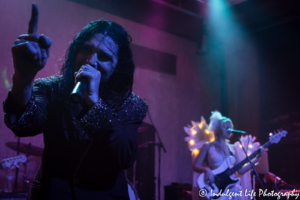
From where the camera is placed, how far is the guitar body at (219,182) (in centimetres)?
407

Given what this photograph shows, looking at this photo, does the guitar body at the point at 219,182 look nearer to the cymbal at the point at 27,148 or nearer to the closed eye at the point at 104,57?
the cymbal at the point at 27,148

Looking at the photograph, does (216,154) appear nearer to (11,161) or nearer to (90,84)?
(11,161)

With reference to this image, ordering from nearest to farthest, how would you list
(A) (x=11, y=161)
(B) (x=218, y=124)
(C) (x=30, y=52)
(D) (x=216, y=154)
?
(C) (x=30, y=52), (A) (x=11, y=161), (D) (x=216, y=154), (B) (x=218, y=124)

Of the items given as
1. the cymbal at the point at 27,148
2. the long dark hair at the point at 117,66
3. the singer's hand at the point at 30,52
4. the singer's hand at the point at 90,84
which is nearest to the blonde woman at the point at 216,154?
the cymbal at the point at 27,148

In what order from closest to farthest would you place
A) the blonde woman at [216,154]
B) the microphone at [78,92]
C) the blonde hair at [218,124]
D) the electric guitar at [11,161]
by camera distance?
the microphone at [78,92] → the electric guitar at [11,161] → the blonde woman at [216,154] → the blonde hair at [218,124]

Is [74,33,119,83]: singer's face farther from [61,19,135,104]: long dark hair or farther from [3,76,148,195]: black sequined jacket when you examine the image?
[3,76,148,195]: black sequined jacket

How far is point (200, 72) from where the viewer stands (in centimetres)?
720

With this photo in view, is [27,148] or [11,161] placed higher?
[27,148]

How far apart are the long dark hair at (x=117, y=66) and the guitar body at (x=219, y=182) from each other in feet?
11.3

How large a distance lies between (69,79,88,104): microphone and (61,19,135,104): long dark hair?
161 millimetres

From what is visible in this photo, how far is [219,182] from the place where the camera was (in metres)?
4.15

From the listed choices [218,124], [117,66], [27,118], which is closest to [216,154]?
[218,124]

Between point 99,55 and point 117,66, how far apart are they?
157mm

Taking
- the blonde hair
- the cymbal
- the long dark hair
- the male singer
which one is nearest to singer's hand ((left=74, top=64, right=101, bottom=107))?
the male singer
